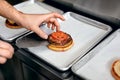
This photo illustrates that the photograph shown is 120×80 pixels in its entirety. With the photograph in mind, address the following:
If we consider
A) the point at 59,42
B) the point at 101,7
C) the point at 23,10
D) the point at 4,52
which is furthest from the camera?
the point at 23,10

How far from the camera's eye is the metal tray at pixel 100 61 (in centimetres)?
69

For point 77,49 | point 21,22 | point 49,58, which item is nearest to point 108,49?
point 77,49

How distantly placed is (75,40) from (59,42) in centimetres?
10

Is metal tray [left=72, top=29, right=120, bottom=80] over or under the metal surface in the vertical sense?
under

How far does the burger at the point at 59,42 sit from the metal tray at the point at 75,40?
0.02 m

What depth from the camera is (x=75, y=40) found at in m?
0.86

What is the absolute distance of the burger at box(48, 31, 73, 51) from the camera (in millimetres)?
785

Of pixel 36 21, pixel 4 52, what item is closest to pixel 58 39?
pixel 36 21

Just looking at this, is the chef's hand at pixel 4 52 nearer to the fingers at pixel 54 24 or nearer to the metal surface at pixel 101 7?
the fingers at pixel 54 24

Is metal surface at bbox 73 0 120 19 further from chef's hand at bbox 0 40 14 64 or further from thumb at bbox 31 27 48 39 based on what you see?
chef's hand at bbox 0 40 14 64

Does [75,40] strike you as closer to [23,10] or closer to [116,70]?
[116,70]

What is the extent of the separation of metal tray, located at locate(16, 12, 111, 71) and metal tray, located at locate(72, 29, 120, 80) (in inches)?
1.1

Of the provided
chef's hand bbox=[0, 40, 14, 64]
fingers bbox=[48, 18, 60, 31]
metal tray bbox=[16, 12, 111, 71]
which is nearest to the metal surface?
metal tray bbox=[16, 12, 111, 71]

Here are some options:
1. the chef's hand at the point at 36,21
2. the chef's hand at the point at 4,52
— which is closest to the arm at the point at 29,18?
the chef's hand at the point at 36,21
